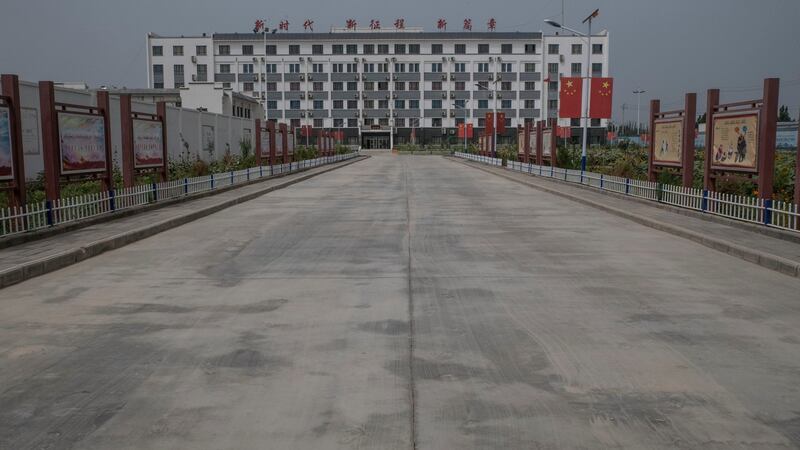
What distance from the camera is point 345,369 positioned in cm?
612

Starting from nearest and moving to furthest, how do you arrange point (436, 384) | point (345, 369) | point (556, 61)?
point (436, 384) < point (345, 369) < point (556, 61)

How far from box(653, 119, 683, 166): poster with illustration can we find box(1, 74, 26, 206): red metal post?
1670cm

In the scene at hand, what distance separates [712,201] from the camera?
57.6 ft

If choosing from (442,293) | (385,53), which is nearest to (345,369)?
(442,293)

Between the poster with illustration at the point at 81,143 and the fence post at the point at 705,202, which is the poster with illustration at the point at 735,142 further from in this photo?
the poster with illustration at the point at 81,143

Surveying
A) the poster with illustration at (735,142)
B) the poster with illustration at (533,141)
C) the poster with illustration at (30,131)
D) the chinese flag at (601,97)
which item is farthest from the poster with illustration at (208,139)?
the poster with illustration at (735,142)

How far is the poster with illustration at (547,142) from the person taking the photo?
1492 inches

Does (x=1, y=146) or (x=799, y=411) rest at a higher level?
(x=1, y=146)

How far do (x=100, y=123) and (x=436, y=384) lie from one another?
14525 mm

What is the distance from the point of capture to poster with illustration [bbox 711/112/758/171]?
54.1ft

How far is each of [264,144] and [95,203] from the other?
24.0 meters

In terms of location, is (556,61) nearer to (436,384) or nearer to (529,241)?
(529,241)

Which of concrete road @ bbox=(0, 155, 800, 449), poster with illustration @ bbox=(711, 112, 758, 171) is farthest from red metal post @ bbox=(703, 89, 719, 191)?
concrete road @ bbox=(0, 155, 800, 449)

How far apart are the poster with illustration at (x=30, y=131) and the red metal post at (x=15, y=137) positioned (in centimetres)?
891
